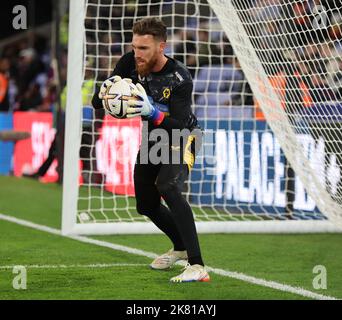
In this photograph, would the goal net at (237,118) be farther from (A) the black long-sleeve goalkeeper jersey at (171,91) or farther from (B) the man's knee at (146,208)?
(B) the man's knee at (146,208)

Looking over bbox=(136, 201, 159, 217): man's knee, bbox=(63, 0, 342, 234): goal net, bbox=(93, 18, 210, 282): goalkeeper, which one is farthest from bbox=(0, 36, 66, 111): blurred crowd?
bbox=(93, 18, 210, 282): goalkeeper

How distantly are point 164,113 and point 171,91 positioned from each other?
5.8 inches

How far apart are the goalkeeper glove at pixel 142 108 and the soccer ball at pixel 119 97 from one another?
0.11 feet

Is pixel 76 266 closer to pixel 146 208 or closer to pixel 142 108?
pixel 146 208

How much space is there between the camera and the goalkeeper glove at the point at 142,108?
5.62 metres

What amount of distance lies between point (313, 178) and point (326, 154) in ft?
1.90

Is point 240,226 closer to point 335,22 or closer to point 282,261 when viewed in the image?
point 282,261

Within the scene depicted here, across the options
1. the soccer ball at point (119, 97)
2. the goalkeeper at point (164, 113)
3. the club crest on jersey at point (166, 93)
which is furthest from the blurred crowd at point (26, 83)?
the soccer ball at point (119, 97)

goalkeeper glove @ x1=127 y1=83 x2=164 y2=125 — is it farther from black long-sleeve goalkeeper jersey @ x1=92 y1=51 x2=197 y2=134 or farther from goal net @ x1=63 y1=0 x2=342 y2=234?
goal net @ x1=63 y1=0 x2=342 y2=234

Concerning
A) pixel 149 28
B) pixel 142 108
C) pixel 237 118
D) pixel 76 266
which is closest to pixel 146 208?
pixel 76 266

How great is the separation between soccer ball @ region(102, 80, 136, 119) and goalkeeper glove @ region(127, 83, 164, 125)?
0.03 metres

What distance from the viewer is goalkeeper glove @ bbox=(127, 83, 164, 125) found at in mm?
5621

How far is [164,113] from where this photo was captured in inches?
236

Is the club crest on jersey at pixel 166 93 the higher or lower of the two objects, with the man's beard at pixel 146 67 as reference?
lower
